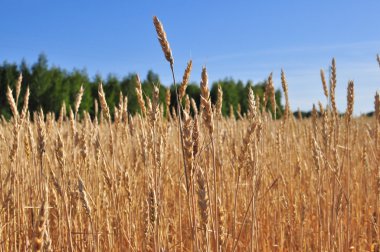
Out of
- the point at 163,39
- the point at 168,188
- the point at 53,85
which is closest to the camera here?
the point at 163,39

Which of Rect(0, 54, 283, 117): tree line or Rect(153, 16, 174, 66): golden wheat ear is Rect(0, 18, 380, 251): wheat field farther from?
Rect(0, 54, 283, 117): tree line

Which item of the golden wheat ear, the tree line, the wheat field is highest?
the tree line

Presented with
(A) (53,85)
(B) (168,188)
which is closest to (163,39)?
(B) (168,188)

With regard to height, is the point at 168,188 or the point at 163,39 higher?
the point at 163,39

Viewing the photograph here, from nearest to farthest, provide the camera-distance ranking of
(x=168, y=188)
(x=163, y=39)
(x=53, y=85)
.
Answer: (x=163, y=39) < (x=168, y=188) < (x=53, y=85)

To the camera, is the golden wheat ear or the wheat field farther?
the wheat field

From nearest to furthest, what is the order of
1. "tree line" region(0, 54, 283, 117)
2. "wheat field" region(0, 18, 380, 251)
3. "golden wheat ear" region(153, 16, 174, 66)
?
"golden wheat ear" region(153, 16, 174, 66) < "wheat field" region(0, 18, 380, 251) < "tree line" region(0, 54, 283, 117)

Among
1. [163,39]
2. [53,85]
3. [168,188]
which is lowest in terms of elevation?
[168,188]

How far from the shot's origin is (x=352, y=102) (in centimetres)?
177

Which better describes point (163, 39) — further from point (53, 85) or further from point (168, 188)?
point (53, 85)

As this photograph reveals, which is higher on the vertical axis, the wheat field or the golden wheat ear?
the golden wheat ear

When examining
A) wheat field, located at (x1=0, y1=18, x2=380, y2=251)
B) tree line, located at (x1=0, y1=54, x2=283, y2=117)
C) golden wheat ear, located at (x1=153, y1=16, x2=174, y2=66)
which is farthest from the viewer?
tree line, located at (x1=0, y1=54, x2=283, y2=117)

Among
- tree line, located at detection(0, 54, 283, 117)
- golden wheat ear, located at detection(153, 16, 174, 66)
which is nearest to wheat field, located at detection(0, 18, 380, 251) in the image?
golden wheat ear, located at detection(153, 16, 174, 66)

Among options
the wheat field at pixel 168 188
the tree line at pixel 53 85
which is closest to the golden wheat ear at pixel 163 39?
the wheat field at pixel 168 188
